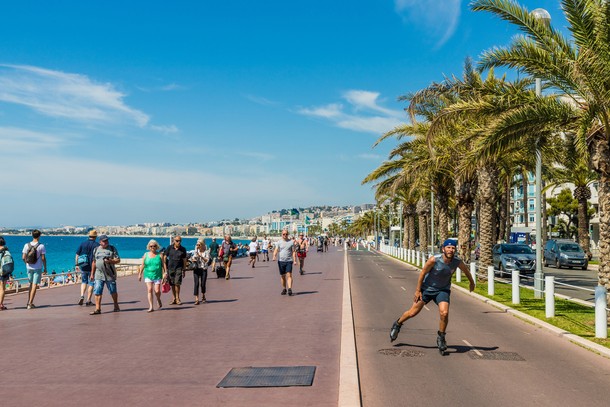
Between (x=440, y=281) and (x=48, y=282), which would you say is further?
(x=48, y=282)

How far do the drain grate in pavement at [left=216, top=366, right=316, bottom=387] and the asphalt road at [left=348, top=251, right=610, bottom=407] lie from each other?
69 centimetres

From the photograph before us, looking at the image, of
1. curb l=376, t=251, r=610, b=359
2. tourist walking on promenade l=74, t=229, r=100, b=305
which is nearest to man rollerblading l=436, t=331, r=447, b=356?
curb l=376, t=251, r=610, b=359

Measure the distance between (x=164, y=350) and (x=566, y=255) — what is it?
101ft

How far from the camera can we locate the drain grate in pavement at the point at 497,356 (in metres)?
8.18

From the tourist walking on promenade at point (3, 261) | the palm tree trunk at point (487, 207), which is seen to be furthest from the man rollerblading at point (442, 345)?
the palm tree trunk at point (487, 207)

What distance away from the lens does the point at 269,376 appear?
6.85 m

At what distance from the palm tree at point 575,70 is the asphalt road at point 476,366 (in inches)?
129

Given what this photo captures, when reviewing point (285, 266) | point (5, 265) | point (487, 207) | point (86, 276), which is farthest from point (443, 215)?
point (5, 265)

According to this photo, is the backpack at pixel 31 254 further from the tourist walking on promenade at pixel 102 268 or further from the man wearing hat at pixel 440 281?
the man wearing hat at pixel 440 281

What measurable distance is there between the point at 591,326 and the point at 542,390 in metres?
5.56

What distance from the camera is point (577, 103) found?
41.3ft

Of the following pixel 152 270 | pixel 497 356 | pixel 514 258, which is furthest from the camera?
pixel 514 258

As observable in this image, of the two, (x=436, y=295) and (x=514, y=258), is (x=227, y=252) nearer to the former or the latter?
(x=514, y=258)

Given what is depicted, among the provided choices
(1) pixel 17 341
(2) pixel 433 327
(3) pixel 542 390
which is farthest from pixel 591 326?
(1) pixel 17 341
